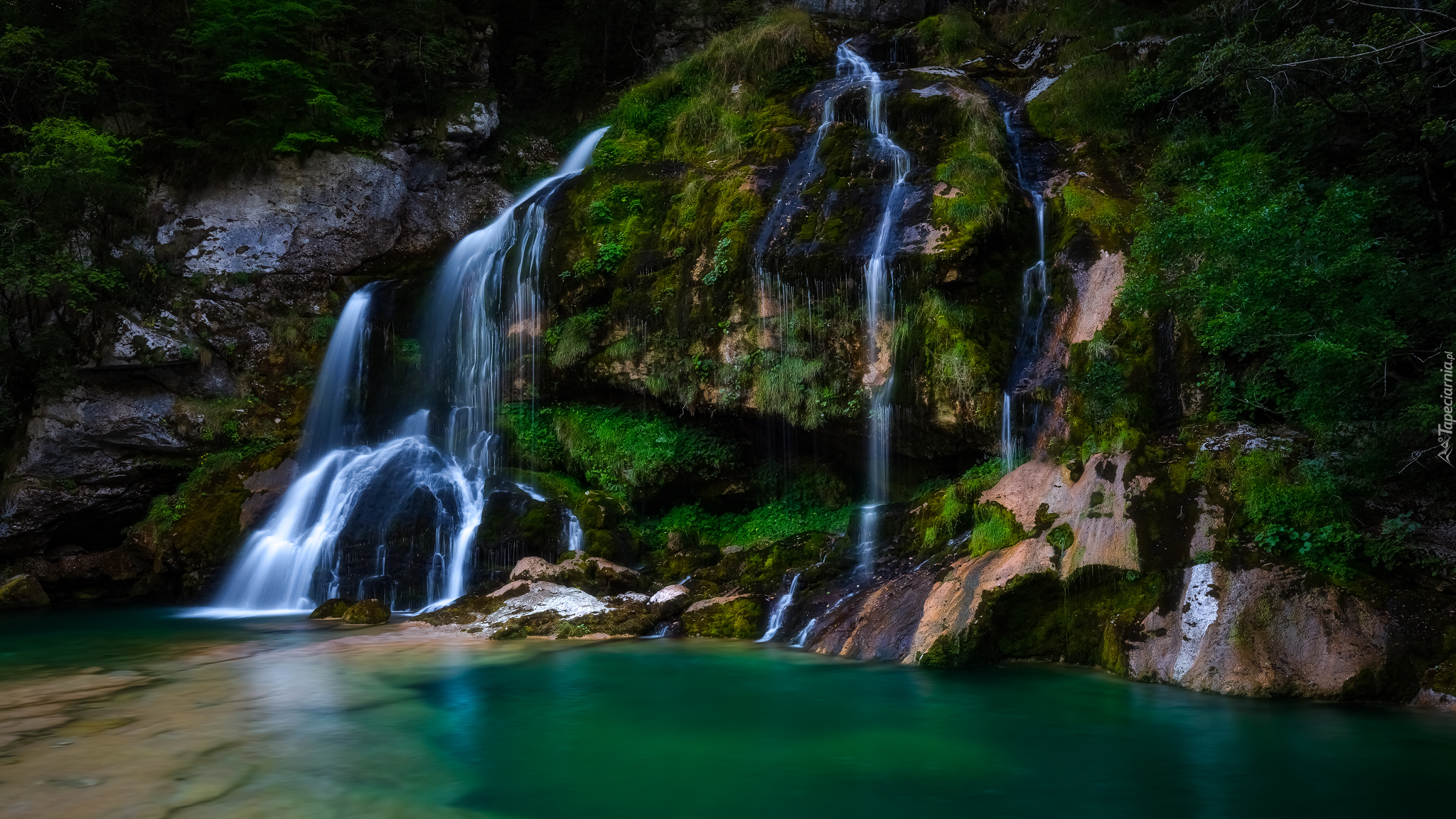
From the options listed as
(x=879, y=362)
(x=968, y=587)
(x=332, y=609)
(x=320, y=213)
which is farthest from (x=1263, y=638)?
(x=320, y=213)

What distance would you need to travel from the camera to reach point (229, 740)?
6.11 m

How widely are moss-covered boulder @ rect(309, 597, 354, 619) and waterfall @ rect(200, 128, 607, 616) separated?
29.5 inches

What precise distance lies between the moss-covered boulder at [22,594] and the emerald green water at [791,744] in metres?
7.70

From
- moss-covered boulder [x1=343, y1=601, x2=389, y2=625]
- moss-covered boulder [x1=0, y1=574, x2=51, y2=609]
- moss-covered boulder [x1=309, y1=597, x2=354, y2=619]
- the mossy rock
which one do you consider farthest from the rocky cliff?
moss-covered boulder [x1=343, y1=601, x2=389, y2=625]

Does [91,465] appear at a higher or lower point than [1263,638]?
higher

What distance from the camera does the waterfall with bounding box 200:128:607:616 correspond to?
12.4m

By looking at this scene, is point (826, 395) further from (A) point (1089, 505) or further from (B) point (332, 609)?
(B) point (332, 609)

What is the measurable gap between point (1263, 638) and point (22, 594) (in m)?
16.5

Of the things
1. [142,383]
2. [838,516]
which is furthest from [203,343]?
[838,516]

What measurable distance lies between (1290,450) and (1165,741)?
10.4 feet

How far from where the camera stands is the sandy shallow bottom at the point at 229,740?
195 inches

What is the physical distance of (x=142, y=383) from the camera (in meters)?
14.9

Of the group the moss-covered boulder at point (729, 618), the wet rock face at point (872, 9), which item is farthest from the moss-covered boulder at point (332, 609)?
the wet rock face at point (872, 9)

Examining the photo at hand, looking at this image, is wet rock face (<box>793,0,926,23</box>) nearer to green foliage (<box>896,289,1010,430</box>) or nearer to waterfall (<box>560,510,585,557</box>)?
green foliage (<box>896,289,1010,430</box>)
